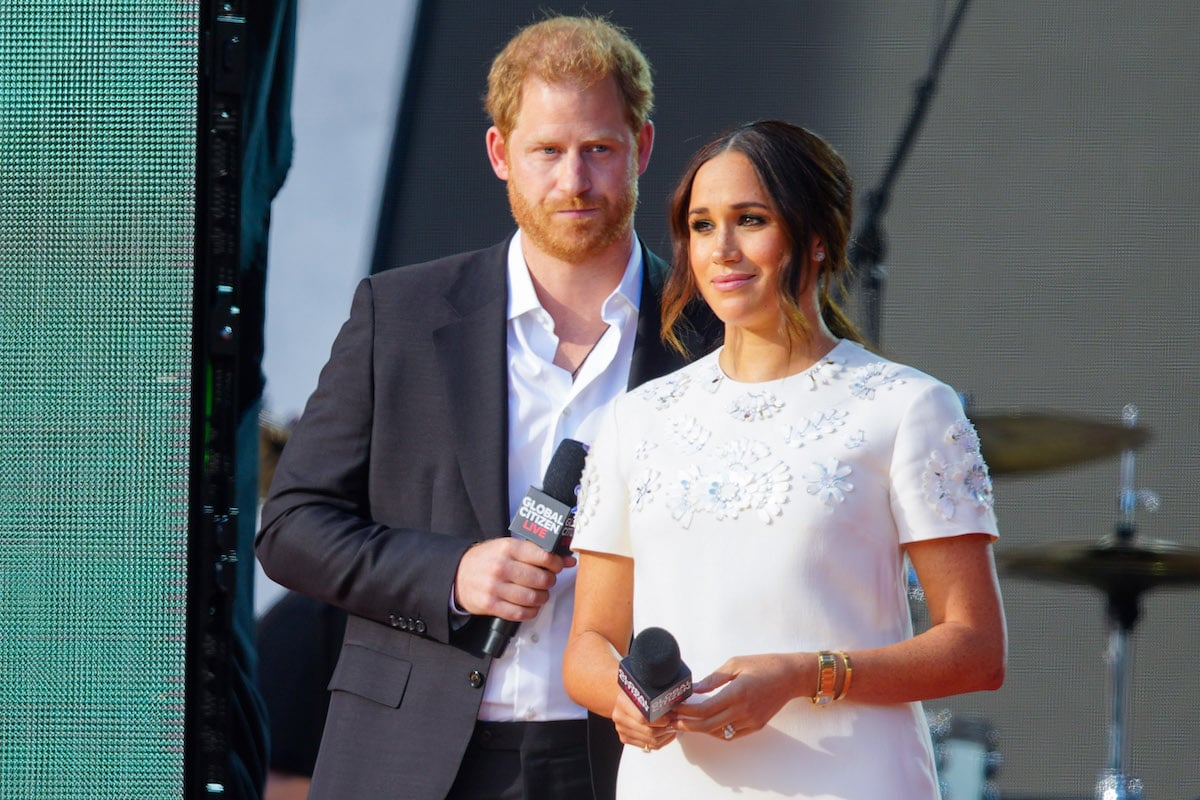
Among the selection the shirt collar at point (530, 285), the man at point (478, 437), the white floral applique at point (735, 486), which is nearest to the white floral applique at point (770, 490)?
the white floral applique at point (735, 486)

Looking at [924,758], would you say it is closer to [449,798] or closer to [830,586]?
[830,586]

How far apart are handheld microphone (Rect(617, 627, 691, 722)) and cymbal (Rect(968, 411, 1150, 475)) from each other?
1.46m

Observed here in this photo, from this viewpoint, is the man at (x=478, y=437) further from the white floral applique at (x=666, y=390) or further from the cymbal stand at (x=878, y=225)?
the cymbal stand at (x=878, y=225)

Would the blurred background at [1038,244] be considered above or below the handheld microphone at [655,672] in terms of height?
above

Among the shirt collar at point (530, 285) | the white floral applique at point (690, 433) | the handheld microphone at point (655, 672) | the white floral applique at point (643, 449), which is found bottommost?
the handheld microphone at point (655, 672)

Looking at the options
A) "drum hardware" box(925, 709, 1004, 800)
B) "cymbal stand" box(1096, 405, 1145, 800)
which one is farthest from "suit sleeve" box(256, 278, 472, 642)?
"cymbal stand" box(1096, 405, 1145, 800)

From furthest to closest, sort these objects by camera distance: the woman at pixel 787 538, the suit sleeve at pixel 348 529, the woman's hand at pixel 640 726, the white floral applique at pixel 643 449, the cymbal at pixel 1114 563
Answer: the cymbal at pixel 1114 563, the suit sleeve at pixel 348 529, the white floral applique at pixel 643 449, the woman at pixel 787 538, the woman's hand at pixel 640 726

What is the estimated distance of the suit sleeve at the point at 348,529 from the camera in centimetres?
225

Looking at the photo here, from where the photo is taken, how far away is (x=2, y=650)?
233cm

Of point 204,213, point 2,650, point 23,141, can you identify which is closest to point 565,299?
point 204,213

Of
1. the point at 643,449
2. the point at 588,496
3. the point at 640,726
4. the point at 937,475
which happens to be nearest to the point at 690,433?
the point at 643,449

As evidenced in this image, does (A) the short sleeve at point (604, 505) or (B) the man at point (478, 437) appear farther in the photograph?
(B) the man at point (478, 437)

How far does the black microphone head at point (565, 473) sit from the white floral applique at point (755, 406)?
0.30 m

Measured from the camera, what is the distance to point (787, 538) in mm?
1793
